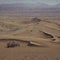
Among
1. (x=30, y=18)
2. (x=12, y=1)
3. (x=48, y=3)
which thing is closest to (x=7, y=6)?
(x=12, y=1)

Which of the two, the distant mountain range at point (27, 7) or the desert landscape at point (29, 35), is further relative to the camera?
the distant mountain range at point (27, 7)

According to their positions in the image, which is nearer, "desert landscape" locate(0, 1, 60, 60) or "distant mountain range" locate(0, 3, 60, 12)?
"desert landscape" locate(0, 1, 60, 60)

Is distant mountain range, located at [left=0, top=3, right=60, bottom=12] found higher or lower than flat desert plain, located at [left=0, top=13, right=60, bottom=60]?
higher

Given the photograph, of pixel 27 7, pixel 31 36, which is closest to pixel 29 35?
pixel 31 36

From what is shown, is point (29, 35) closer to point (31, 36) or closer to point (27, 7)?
point (31, 36)

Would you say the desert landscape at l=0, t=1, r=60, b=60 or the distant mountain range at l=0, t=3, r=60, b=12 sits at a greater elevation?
the distant mountain range at l=0, t=3, r=60, b=12

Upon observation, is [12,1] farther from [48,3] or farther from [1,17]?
[48,3]
